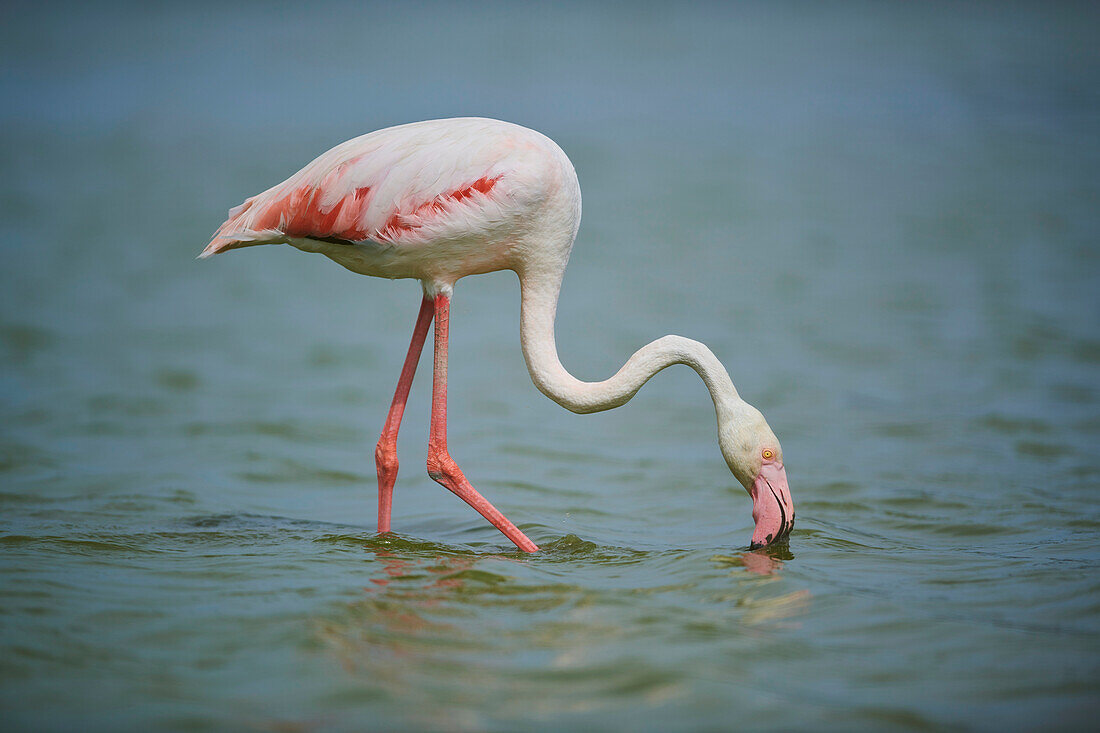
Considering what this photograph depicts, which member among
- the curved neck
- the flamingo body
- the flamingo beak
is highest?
the flamingo body

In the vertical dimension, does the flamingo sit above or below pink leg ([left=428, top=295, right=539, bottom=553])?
above

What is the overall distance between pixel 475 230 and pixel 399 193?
438 mm

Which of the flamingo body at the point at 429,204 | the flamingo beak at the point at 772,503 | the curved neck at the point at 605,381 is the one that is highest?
the flamingo body at the point at 429,204

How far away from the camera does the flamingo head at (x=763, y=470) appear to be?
5641 mm

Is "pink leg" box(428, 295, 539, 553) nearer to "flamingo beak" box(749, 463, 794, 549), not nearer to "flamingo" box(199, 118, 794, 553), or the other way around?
"flamingo" box(199, 118, 794, 553)

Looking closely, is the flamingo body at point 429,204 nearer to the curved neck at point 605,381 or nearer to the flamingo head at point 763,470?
the curved neck at point 605,381

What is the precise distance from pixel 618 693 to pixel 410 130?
3400 millimetres

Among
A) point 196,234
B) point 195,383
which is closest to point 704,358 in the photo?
point 195,383

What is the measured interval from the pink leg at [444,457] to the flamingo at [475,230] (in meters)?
0.01

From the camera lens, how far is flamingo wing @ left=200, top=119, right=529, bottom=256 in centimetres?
553

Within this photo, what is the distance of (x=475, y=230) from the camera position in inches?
221

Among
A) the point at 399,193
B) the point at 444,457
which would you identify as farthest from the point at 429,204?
the point at 444,457

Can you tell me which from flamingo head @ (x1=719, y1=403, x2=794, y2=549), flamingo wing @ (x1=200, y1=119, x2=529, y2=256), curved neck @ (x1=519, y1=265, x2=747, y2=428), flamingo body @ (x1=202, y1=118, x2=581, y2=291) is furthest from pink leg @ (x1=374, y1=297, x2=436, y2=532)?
flamingo head @ (x1=719, y1=403, x2=794, y2=549)

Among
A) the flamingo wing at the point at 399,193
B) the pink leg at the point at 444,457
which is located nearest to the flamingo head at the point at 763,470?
the pink leg at the point at 444,457
